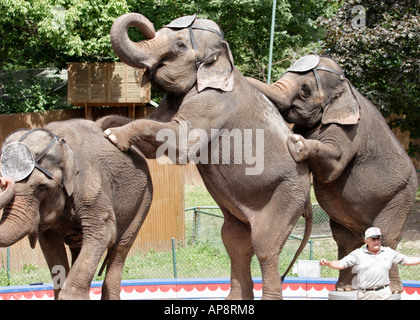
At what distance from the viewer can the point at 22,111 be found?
1916 centimetres

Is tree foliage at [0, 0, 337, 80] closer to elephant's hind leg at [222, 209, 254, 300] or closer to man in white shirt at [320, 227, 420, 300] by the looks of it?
elephant's hind leg at [222, 209, 254, 300]

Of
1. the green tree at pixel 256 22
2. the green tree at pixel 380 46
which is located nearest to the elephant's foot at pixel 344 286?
the green tree at pixel 380 46

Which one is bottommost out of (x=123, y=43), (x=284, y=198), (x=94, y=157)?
(x=284, y=198)

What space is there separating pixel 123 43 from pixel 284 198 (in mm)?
1788

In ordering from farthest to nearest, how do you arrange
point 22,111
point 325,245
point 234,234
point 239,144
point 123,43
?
point 22,111 → point 325,245 → point 234,234 → point 239,144 → point 123,43

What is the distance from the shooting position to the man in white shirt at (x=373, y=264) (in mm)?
4949

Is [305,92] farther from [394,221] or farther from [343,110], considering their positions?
[394,221]

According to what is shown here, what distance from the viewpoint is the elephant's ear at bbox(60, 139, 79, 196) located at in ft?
14.1

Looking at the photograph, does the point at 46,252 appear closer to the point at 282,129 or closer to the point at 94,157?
the point at 94,157

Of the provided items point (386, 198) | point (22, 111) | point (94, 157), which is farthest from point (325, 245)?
point (22, 111)

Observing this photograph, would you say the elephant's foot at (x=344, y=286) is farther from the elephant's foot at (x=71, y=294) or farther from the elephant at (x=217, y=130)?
the elephant's foot at (x=71, y=294)

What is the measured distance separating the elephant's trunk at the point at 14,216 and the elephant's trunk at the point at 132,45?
1267 millimetres

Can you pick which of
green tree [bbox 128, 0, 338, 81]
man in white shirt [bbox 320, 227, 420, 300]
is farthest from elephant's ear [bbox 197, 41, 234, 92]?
green tree [bbox 128, 0, 338, 81]

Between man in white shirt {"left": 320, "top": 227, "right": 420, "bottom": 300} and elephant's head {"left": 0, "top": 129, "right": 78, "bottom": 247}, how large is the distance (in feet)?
7.50
